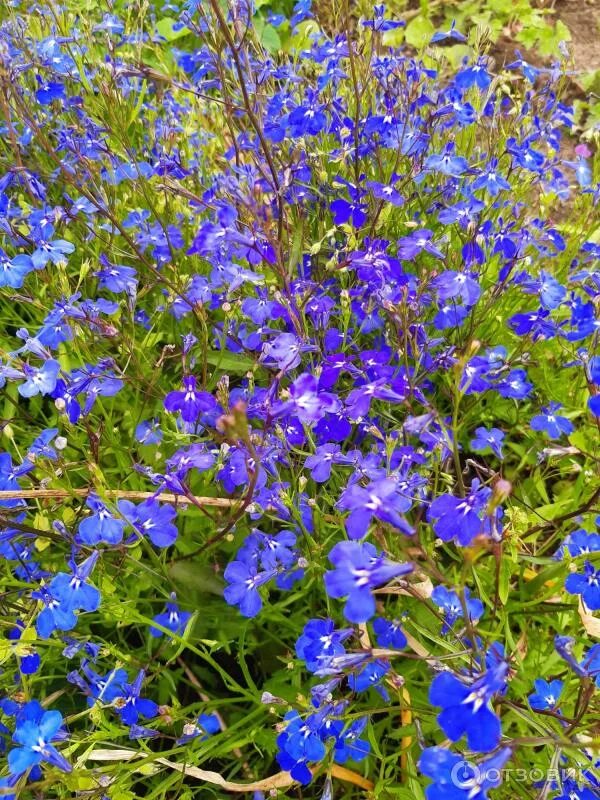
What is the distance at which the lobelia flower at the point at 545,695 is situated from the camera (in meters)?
1.92

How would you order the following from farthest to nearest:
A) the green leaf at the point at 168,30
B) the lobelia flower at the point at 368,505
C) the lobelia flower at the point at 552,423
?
1. the green leaf at the point at 168,30
2. the lobelia flower at the point at 552,423
3. the lobelia flower at the point at 368,505

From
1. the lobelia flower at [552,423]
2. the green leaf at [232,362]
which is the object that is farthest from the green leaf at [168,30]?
the lobelia flower at [552,423]

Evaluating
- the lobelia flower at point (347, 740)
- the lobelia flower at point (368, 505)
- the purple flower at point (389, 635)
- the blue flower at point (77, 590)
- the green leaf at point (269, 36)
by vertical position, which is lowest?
the lobelia flower at point (347, 740)

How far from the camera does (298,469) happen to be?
2.46m

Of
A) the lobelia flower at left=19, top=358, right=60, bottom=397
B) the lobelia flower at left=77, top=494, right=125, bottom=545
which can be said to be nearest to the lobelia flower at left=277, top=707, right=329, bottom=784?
the lobelia flower at left=77, top=494, right=125, bottom=545

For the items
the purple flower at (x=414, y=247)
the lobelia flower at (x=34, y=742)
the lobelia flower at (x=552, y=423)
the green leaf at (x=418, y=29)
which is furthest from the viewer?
the green leaf at (x=418, y=29)

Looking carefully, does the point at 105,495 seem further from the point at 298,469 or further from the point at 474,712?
the point at 474,712

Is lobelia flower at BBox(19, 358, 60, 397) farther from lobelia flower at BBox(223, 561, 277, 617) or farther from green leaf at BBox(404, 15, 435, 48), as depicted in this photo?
green leaf at BBox(404, 15, 435, 48)

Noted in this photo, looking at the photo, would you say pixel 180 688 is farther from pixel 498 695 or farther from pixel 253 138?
pixel 253 138

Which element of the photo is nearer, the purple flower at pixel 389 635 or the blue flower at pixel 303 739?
the blue flower at pixel 303 739

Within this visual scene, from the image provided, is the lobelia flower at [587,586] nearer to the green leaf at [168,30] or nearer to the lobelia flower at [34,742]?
the lobelia flower at [34,742]

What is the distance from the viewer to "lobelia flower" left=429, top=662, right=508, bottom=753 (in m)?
1.30

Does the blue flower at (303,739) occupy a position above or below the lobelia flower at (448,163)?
below

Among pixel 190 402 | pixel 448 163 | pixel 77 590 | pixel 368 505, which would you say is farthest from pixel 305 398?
pixel 448 163
